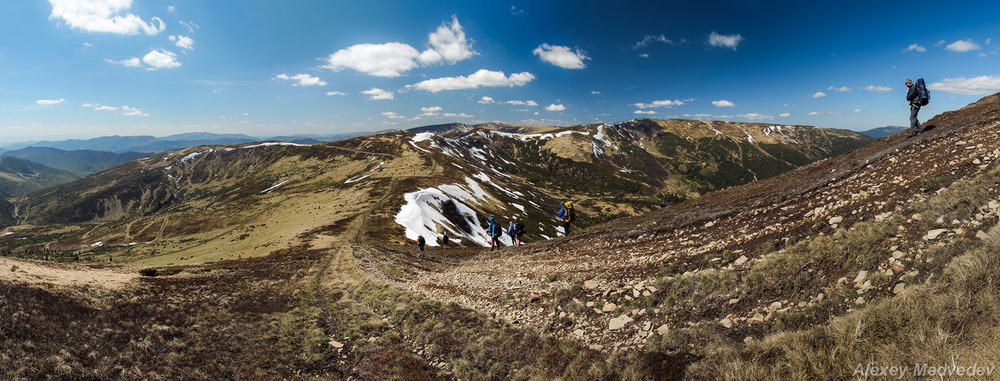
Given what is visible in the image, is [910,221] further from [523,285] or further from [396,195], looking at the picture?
[396,195]

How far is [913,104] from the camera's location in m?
21.6

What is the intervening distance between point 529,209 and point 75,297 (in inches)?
4719

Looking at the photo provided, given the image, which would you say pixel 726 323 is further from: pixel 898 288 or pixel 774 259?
pixel 898 288

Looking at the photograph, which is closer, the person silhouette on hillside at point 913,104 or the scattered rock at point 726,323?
the scattered rock at point 726,323

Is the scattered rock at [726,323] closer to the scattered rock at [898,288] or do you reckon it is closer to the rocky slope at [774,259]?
the rocky slope at [774,259]

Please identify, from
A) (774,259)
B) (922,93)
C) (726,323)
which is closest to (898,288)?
(774,259)

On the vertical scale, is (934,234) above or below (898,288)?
above

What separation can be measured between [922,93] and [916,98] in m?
0.52

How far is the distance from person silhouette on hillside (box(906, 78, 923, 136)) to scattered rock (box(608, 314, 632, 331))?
26.3 metres

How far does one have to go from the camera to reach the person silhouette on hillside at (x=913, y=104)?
21366 millimetres

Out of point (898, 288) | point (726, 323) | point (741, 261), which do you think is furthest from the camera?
point (741, 261)

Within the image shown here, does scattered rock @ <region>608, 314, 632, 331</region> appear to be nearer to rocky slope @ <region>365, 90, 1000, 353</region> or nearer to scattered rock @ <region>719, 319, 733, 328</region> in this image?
rocky slope @ <region>365, 90, 1000, 353</region>

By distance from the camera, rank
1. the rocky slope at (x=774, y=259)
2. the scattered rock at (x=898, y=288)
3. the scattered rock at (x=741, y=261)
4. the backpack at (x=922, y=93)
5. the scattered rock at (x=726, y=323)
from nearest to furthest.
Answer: the scattered rock at (x=898, y=288)
the rocky slope at (x=774, y=259)
the scattered rock at (x=726, y=323)
the scattered rock at (x=741, y=261)
the backpack at (x=922, y=93)

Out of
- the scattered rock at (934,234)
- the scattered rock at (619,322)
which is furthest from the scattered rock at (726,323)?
the scattered rock at (934,234)
